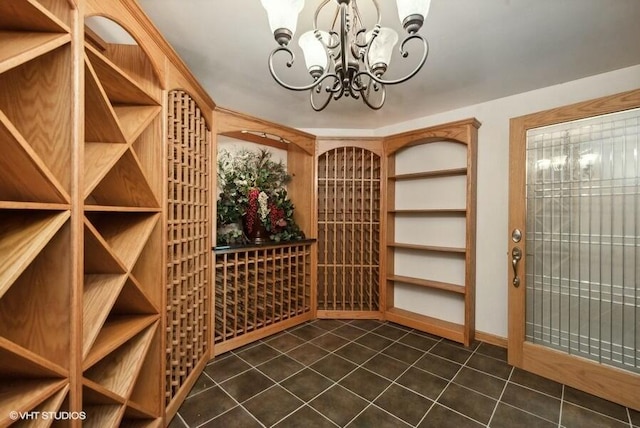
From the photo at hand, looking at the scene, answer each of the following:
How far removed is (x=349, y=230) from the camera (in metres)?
3.19

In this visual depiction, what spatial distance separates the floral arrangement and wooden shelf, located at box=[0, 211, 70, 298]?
151cm

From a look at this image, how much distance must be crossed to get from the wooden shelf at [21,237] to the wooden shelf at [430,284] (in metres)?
2.81

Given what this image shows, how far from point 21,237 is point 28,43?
60 cm

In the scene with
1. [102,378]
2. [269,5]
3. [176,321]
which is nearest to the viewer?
[269,5]

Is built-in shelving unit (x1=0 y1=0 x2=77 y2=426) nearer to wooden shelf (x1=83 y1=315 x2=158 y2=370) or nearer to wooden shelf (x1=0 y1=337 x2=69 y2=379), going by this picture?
wooden shelf (x1=0 y1=337 x2=69 y2=379)

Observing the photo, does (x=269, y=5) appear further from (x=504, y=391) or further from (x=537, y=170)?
(x=504, y=391)

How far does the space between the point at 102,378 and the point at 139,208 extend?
81 centimetres

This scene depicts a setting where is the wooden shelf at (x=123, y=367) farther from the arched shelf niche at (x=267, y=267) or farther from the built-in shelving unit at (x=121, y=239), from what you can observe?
the arched shelf niche at (x=267, y=267)

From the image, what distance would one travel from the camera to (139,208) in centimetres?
130

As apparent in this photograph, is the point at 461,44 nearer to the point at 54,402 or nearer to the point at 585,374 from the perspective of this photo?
the point at 585,374

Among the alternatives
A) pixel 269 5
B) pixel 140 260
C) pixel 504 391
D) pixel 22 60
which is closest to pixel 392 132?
pixel 269 5

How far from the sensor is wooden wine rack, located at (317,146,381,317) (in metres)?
3.10

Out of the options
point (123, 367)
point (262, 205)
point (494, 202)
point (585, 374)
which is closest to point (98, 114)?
point (123, 367)

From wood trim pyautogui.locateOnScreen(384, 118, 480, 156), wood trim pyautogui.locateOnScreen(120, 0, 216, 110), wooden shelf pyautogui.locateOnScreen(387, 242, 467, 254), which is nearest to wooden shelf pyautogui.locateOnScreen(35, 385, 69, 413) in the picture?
wood trim pyautogui.locateOnScreen(120, 0, 216, 110)
